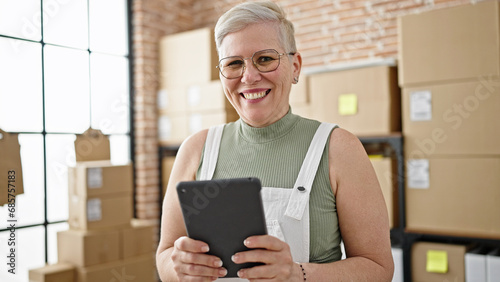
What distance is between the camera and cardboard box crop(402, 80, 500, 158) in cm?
242

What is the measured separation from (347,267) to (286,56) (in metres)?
0.53

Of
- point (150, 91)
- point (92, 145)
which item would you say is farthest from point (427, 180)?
point (150, 91)

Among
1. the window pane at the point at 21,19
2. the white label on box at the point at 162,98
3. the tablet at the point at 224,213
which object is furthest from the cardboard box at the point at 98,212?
the tablet at the point at 224,213

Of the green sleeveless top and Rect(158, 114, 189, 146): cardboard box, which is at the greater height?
Rect(158, 114, 189, 146): cardboard box

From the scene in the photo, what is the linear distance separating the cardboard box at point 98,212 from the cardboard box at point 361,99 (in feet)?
5.04

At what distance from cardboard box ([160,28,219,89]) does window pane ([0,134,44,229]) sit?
1226 millimetres

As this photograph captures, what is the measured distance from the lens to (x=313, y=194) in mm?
1039

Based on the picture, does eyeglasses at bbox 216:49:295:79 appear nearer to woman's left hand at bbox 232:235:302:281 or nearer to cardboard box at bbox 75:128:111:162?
woman's left hand at bbox 232:235:302:281

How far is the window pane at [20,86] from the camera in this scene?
2920mm

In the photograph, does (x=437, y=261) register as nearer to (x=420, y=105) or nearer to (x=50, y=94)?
(x=420, y=105)

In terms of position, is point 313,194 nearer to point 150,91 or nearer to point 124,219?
point 124,219

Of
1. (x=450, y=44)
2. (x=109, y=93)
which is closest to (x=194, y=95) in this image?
(x=109, y=93)

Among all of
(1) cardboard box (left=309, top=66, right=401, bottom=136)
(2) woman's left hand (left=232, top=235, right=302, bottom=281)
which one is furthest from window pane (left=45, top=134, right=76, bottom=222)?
(2) woman's left hand (left=232, top=235, right=302, bottom=281)

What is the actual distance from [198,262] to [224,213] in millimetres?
122
